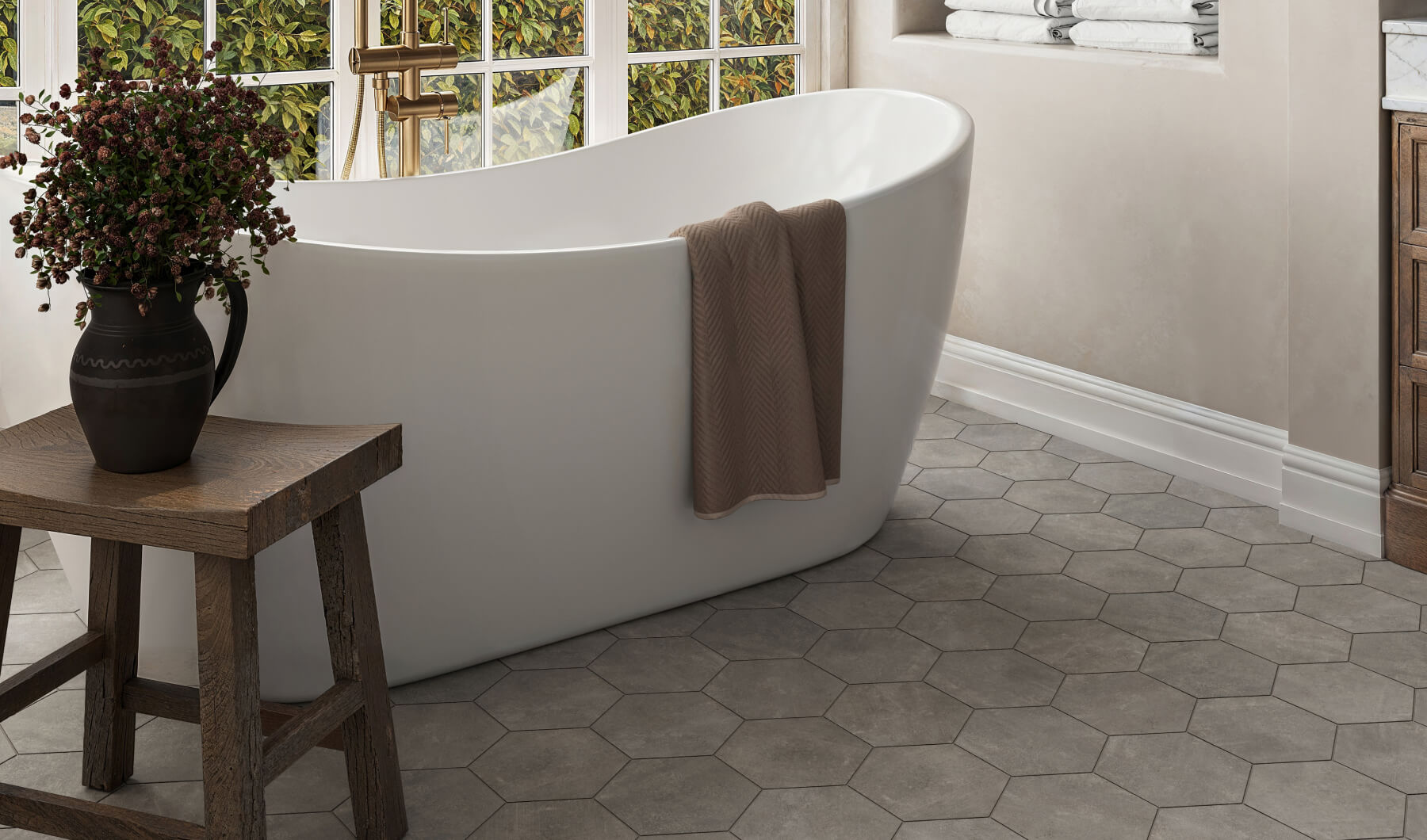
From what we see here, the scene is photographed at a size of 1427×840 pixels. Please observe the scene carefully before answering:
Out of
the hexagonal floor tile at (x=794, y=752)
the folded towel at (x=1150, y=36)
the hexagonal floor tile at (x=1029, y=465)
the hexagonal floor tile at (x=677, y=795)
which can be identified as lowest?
the hexagonal floor tile at (x=677, y=795)

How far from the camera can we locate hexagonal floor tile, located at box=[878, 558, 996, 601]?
2.43m

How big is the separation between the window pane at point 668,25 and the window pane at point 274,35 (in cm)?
80

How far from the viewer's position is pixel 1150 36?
291 centimetres

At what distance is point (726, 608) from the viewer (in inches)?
93.7

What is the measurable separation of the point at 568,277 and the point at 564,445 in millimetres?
257

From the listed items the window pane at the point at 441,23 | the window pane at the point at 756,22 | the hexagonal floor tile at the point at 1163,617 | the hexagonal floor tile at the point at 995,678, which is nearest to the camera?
the hexagonal floor tile at the point at 995,678

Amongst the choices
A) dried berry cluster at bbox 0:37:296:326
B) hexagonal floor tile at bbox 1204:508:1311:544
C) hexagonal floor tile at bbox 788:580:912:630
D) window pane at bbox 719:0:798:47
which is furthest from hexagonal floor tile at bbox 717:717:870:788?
window pane at bbox 719:0:798:47

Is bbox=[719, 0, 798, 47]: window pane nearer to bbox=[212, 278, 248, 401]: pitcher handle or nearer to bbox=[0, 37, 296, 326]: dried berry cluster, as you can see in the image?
bbox=[212, 278, 248, 401]: pitcher handle

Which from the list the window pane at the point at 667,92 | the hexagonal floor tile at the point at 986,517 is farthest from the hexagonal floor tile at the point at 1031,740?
the window pane at the point at 667,92

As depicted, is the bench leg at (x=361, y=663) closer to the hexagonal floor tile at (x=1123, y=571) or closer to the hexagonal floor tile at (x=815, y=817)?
the hexagonal floor tile at (x=815, y=817)

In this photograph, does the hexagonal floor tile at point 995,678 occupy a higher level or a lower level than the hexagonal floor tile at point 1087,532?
lower

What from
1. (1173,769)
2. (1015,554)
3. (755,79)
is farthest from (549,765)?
(755,79)

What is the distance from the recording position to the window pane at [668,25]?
3.48 meters

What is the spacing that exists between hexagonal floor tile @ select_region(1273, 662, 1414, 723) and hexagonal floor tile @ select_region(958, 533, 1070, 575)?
501 millimetres
